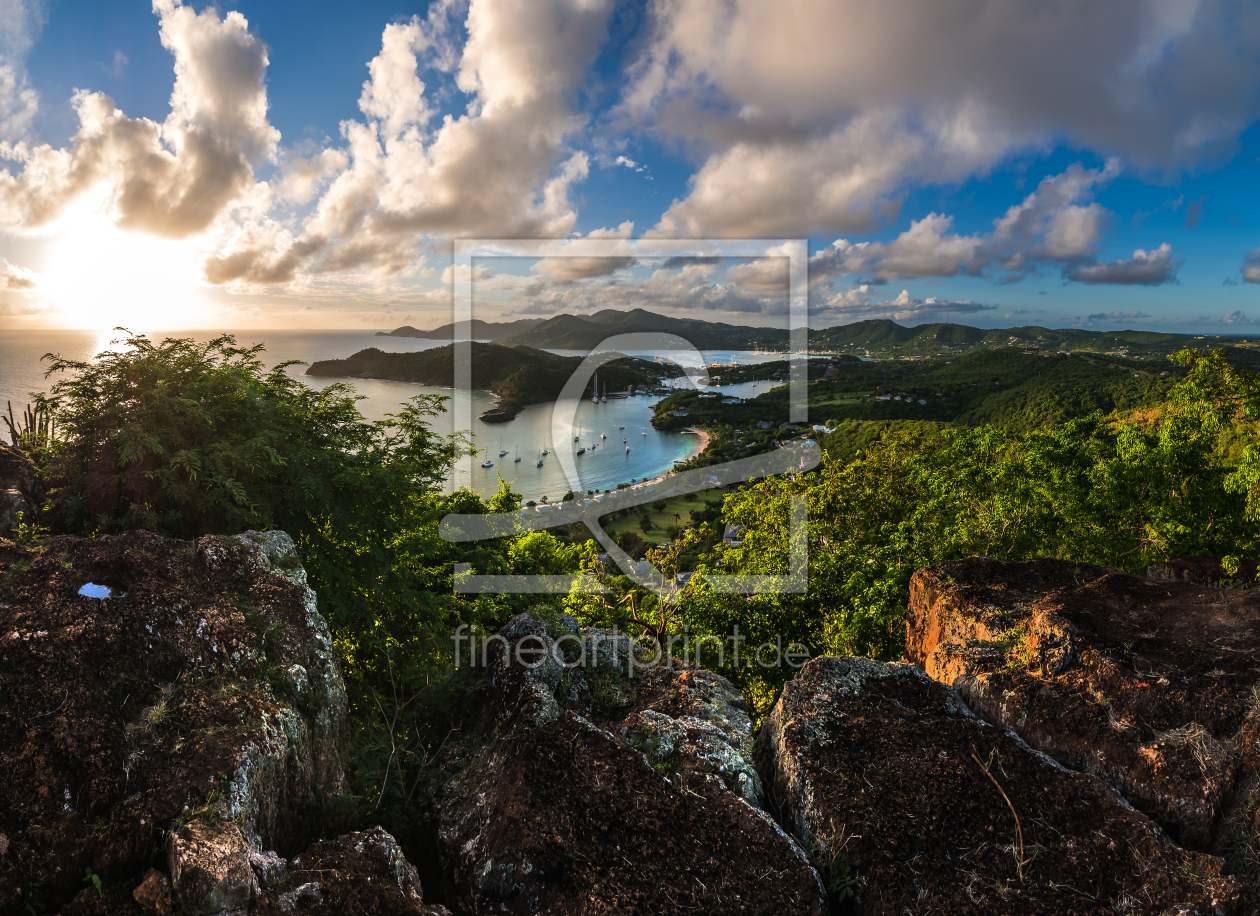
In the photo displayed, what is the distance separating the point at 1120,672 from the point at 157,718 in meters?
8.16

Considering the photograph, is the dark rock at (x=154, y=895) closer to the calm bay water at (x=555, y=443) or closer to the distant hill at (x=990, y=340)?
the calm bay water at (x=555, y=443)

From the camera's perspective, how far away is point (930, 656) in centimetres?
777

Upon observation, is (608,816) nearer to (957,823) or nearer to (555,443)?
(957,823)

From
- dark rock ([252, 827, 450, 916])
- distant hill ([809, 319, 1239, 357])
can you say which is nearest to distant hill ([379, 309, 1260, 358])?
distant hill ([809, 319, 1239, 357])

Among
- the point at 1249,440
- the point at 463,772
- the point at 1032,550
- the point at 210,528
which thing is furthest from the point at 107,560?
the point at 1249,440

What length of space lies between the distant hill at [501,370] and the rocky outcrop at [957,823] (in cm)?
2446

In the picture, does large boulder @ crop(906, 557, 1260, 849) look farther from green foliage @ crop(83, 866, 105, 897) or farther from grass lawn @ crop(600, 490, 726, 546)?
grass lawn @ crop(600, 490, 726, 546)

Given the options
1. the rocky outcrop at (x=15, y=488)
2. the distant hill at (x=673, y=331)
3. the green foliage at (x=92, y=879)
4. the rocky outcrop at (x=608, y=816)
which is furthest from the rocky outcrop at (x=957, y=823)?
the distant hill at (x=673, y=331)

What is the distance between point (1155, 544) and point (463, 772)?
14.0 meters

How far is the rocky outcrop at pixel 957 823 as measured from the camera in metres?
3.87

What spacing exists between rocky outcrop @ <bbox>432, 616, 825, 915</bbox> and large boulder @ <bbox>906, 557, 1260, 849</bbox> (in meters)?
2.87

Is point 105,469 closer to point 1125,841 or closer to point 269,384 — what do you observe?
point 269,384

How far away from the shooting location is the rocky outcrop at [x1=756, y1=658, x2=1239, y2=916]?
387cm

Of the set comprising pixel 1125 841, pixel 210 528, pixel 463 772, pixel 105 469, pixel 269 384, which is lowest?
pixel 463 772
